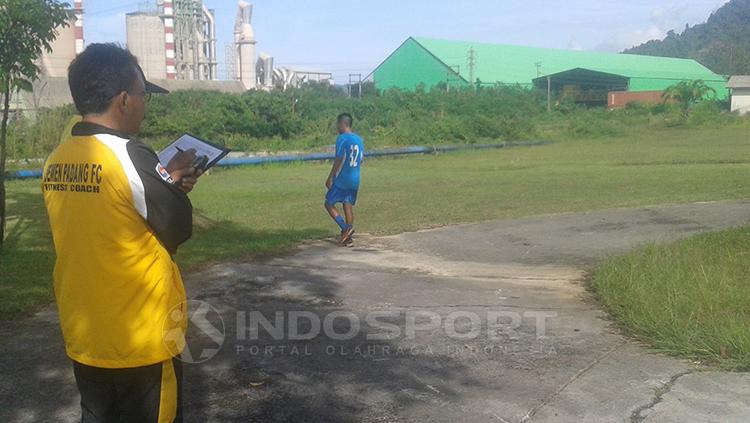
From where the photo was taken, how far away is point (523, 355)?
507 centimetres

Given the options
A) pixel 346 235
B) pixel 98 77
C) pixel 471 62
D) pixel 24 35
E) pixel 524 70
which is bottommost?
pixel 346 235

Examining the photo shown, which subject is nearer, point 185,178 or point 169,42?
point 185,178

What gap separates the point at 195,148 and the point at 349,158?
680 centimetres

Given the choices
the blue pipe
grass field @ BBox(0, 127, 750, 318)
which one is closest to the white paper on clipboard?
grass field @ BBox(0, 127, 750, 318)

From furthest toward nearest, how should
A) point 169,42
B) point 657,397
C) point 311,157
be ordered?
point 169,42 < point 311,157 < point 657,397

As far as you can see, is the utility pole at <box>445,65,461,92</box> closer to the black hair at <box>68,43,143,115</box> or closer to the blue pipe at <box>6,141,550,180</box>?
the blue pipe at <box>6,141,550,180</box>

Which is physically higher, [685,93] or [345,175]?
[685,93]

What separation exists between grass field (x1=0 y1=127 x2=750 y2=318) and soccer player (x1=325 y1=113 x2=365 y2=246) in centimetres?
71

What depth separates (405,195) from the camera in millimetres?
16656

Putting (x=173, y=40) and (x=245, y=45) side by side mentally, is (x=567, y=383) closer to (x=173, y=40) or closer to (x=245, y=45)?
(x=173, y=40)

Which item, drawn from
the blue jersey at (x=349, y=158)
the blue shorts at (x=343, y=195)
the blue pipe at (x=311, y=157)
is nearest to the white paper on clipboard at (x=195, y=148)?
the blue jersey at (x=349, y=158)

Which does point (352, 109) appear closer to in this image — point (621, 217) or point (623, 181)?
point (623, 181)

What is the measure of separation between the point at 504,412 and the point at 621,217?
804 cm

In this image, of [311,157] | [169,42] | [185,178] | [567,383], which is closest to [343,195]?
[567,383]
